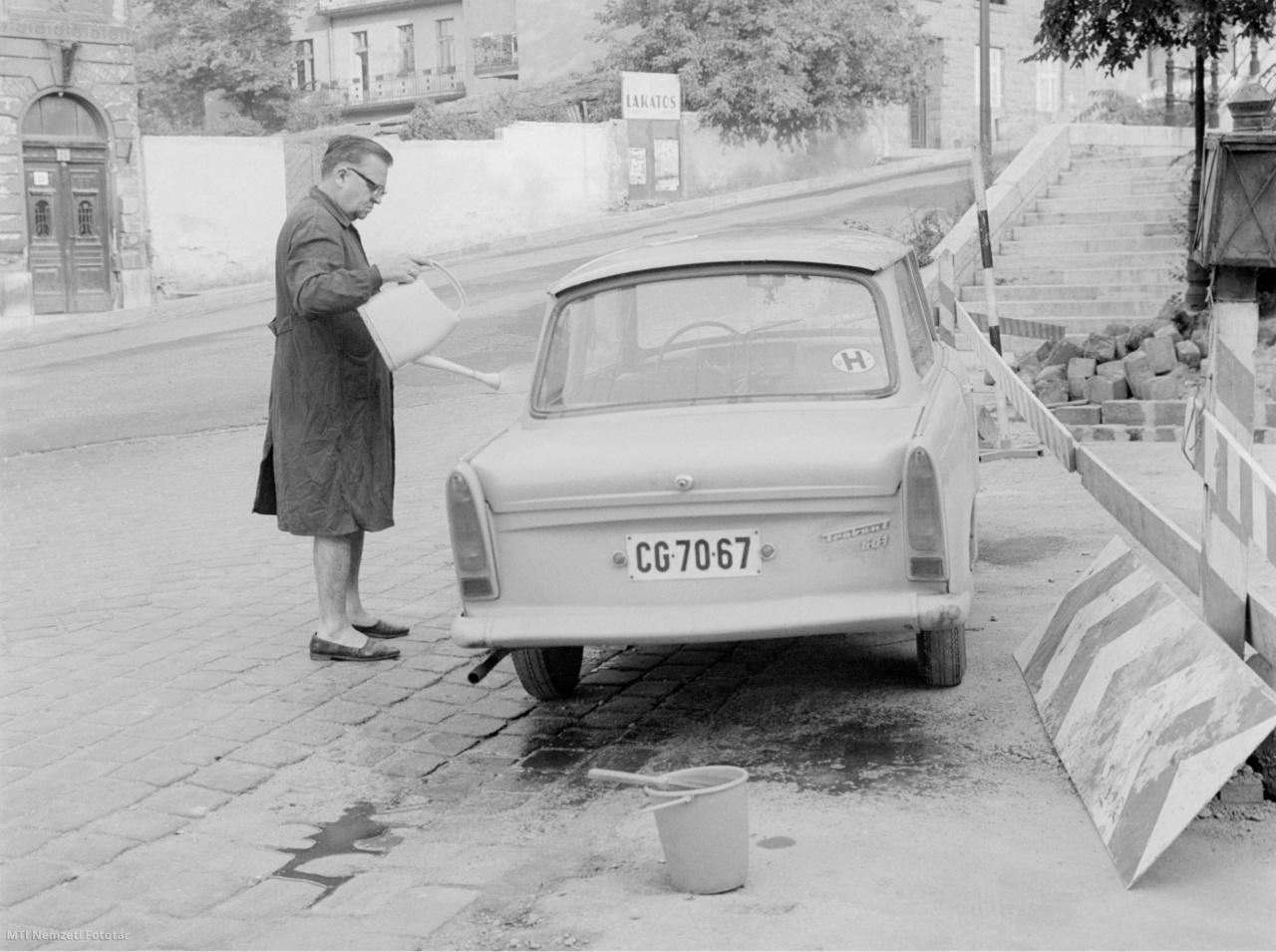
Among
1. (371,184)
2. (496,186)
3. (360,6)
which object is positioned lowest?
(371,184)

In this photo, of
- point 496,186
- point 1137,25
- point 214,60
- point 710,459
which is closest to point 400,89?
point 214,60

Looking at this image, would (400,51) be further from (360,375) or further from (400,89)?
(360,375)

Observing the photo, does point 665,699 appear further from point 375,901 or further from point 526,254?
point 526,254

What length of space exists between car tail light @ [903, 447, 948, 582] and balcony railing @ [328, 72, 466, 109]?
1979 inches

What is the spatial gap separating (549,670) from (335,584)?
3.92 ft

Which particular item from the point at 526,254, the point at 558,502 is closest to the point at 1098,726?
the point at 558,502

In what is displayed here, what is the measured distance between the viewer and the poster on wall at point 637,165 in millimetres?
35500

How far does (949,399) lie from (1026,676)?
1.09 metres

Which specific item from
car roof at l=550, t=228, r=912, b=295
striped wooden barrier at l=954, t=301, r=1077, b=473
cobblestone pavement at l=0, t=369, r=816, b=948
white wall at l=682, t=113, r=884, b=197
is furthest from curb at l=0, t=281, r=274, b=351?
car roof at l=550, t=228, r=912, b=295

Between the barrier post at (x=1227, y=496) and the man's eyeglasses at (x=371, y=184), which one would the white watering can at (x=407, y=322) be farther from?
the barrier post at (x=1227, y=496)

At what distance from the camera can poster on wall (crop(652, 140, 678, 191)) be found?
36.0m

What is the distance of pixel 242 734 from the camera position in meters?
5.68

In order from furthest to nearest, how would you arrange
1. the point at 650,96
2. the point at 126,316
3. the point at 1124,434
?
1. the point at 650,96
2. the point at 126,316
3. the point at 1124,434

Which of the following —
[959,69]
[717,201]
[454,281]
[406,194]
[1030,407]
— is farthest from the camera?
[959,69]
